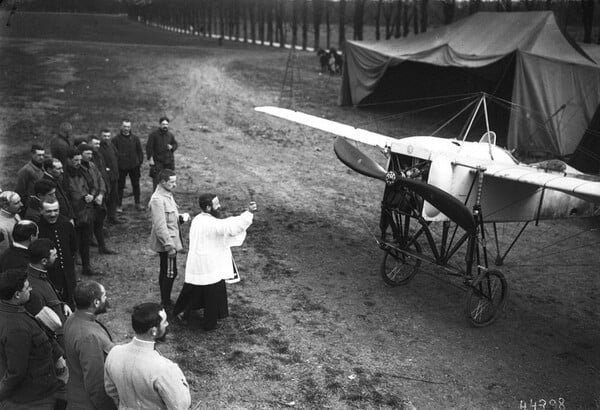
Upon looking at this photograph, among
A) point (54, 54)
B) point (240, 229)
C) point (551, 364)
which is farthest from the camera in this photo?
point (54, 54)

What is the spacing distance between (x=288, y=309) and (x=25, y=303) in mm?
3955

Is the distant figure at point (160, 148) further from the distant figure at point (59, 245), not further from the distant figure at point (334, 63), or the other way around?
the distant figure at point (334, 63)

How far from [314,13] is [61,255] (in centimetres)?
5049

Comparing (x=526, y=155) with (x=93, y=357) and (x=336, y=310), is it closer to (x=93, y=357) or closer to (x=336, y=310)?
(x=336, y=310)

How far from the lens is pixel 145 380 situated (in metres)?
3.23

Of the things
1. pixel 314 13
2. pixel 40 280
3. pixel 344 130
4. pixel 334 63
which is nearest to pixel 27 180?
pixel 40 280

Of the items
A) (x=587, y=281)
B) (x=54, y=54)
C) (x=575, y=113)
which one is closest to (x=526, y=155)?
(x=575, y=113)

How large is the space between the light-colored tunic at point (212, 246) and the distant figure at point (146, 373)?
2.73 meters

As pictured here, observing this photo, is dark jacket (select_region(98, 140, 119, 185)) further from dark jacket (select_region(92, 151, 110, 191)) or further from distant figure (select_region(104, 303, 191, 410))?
distant figure (select_region(104, 303, 191, 410))

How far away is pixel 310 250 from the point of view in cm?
957

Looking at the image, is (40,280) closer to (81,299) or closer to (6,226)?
(81,299)

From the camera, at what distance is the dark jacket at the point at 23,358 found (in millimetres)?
3773

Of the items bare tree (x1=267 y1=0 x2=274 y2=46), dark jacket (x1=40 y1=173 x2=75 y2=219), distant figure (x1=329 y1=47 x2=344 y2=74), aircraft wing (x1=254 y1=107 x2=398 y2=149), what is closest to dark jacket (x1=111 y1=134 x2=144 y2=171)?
dark jacket (x1=40 y1=173 x2=75 y2=219)

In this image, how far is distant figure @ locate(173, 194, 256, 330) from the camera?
6105 millimetres
